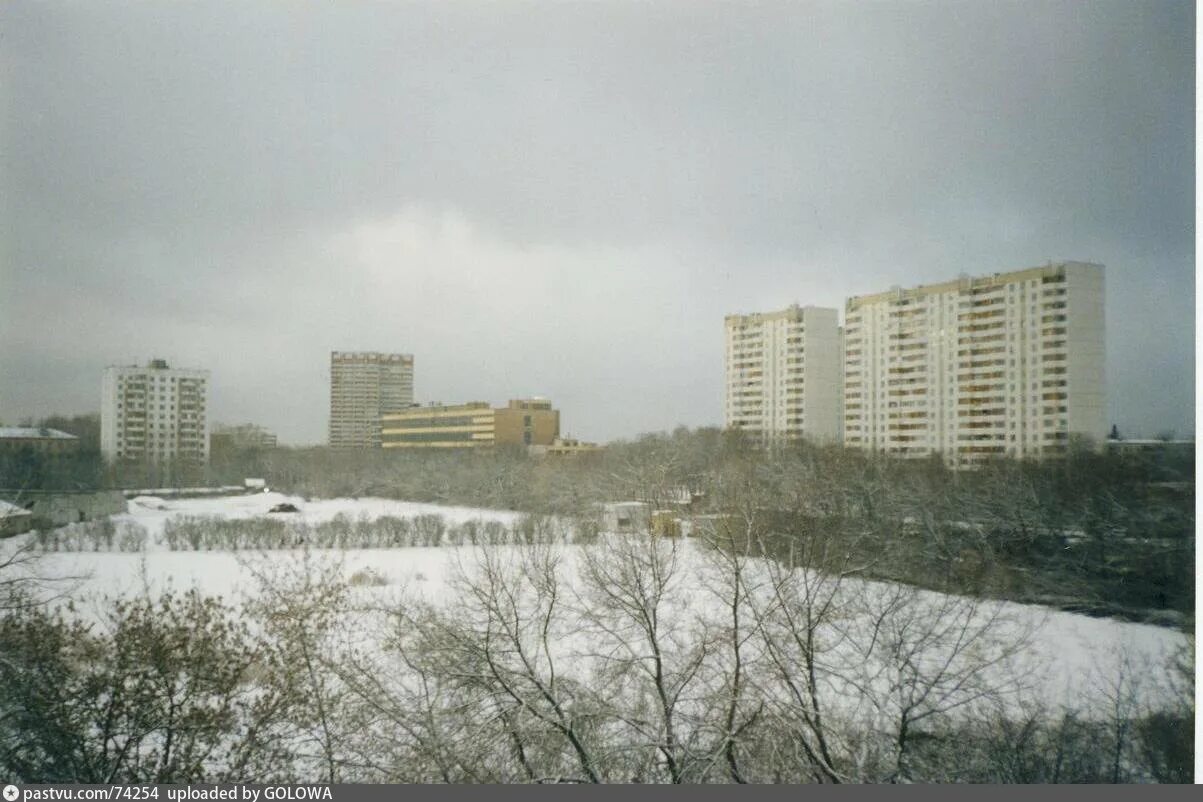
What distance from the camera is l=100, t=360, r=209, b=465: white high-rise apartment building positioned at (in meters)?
3.09

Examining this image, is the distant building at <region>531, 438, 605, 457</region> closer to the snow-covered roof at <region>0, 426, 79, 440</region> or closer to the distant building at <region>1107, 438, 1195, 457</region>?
the snow-covered roof at <region>0, 426, 79, 440</region>

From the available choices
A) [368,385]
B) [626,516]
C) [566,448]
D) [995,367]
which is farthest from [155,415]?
[995,367]

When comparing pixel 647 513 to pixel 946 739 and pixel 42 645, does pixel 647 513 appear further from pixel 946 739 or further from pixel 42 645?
pixel 42 645

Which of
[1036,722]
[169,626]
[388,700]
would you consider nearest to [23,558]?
[169,626]

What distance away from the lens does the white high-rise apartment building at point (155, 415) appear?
3086mm

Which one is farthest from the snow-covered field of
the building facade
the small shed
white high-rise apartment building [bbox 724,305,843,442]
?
white high-rise apartment building [bbox 724,305,843,442]

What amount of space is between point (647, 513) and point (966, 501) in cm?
155

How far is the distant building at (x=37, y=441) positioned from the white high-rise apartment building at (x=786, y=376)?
307 centimetres

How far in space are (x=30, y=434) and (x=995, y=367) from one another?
451cm

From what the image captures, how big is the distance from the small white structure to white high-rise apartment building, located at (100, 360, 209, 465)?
6.44 ft

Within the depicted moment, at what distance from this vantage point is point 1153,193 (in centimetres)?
335

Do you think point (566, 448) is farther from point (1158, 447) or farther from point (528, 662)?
point (1158, 447)

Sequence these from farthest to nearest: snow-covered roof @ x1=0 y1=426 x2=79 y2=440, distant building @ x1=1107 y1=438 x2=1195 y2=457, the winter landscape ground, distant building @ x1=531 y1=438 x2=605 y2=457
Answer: distant building @ x1=531 y1=438 x2=605 y2=457 < distant building @ x1=1107 y1=438 x2=1195 y2=457 < snow-covered roof @ x1=0 y1=426 x2=79 y2=440 < the winter landscape ground

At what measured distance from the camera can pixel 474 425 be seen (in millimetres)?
3385
